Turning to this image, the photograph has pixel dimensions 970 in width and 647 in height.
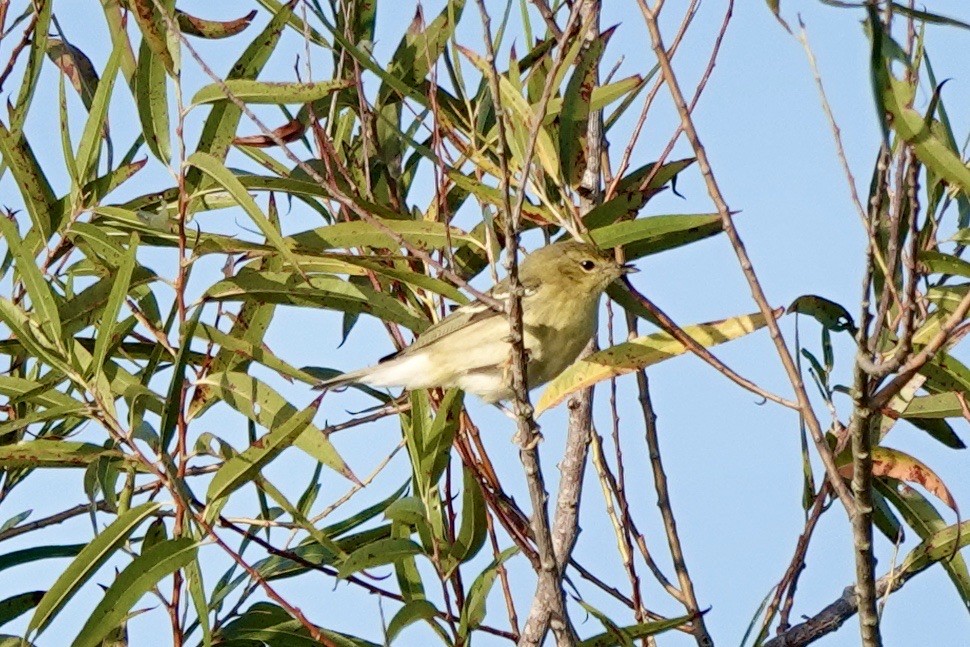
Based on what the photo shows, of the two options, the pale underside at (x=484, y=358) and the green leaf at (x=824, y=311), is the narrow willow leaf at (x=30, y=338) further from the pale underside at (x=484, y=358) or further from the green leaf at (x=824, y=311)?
the green leaf at (x=824, y=311)

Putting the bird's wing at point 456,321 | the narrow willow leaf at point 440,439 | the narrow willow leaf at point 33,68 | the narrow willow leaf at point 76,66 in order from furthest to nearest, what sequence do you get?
the narrow willow leaf at point 76,66, the bird's wing at point 456,321, the narrow willow leaf at point 33,68, the narrow willow leaf at point 440,439

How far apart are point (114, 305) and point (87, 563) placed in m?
0.65

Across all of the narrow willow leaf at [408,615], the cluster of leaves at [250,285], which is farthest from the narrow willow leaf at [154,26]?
the narrow willow leaf at [408,615]

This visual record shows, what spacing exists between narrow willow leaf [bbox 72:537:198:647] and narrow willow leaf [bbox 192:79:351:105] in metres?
1.12

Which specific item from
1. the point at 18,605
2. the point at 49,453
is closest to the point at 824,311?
the point at 49,453

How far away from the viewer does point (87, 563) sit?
3.38 meters

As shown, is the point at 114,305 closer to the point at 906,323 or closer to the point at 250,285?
the point at 250,285

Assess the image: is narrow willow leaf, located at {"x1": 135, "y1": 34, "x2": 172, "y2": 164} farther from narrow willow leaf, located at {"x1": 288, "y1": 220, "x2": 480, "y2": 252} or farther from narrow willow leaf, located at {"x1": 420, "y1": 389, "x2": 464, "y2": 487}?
narrow willow leaf, located at {"x1": 420, "y1": 389, "x2": 464, "y2": 487}

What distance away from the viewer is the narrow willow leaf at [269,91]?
135 inches

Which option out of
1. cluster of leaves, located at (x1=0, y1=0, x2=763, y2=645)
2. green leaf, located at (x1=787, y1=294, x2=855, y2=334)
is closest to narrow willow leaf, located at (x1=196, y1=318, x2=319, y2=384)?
cluster of leaves, located at (x1=0, y1=0, x2=763, y2=645)

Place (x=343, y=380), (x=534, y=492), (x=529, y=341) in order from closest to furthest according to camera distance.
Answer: (x=534, y=492), (x=343, y=380), (x=529, y=341)

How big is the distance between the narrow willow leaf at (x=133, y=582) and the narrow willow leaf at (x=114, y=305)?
48 centimetres

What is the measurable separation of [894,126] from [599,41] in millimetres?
1272

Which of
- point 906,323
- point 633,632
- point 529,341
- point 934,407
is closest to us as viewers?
point 906,323
